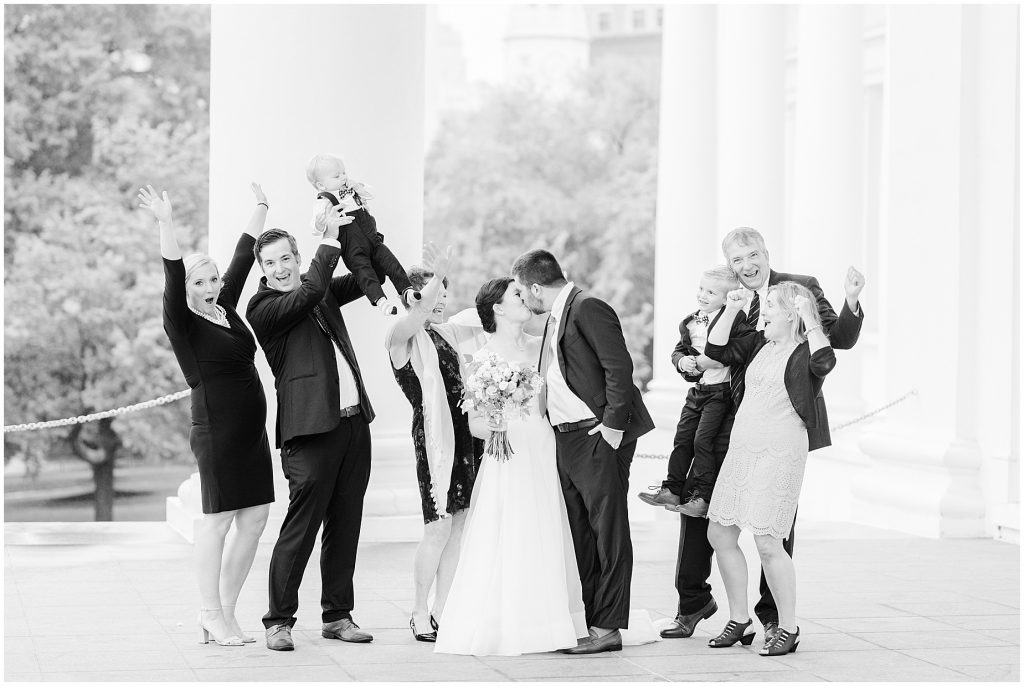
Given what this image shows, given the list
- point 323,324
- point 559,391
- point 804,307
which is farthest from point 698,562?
point 323,324

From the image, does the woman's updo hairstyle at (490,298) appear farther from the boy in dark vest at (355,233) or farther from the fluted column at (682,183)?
the fluted column at (682,183)

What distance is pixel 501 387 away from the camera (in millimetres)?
12617

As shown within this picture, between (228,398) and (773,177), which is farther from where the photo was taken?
(773,177)

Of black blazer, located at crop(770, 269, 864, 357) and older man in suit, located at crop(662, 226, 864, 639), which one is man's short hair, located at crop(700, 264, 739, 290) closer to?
older man in suit, located at crop(662, 226, 864, 639)

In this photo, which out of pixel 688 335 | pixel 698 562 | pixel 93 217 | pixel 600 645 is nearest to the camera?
pixel 600 645

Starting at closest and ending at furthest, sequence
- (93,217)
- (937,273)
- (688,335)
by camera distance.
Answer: (688,335) < (937,273) < (93,217)

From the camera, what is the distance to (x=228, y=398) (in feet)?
→ 42.4

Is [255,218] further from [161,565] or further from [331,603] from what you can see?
[161,565]

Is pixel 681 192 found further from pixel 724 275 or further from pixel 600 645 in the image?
pixel 600 645

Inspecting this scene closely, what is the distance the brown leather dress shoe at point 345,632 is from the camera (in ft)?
43.4

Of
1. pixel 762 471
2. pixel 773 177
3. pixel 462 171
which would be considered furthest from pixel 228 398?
pixel 462 171

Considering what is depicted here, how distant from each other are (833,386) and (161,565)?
1642 cm

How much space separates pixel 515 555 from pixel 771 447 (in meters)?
2.61

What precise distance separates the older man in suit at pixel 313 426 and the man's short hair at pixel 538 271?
1.81 meters
